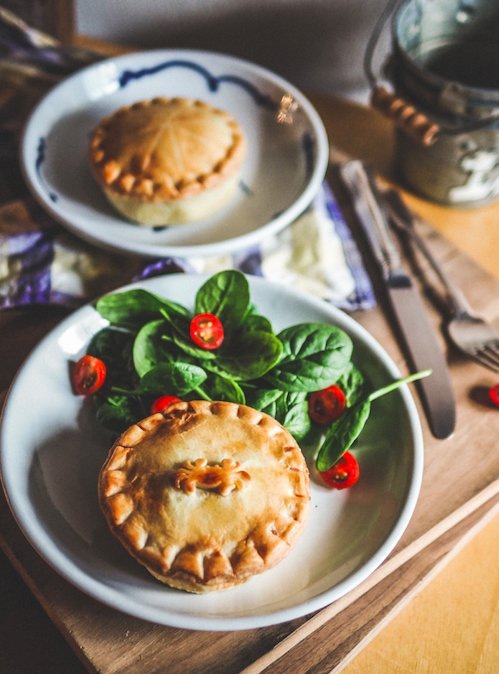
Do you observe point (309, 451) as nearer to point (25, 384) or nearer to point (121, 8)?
point (25, 384)

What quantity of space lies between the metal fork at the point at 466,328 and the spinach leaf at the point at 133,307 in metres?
0.65

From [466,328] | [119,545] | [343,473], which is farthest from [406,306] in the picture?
[119,545]

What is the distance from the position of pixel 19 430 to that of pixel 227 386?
0.39 m

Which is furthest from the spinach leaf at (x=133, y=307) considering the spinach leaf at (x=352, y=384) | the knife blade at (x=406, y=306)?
the knife blade at (x=406, y=306)

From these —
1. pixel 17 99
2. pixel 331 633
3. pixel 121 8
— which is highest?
pixel 121 8

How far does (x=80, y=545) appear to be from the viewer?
45.1 inches

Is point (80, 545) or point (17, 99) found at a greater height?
point (17, 99)

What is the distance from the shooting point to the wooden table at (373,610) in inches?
43.2

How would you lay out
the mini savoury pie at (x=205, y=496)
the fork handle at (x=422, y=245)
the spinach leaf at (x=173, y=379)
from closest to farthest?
the mini savoury pie at (x=205, y=496) → the spinach leaf at (x=173, y=379) → the fork handle at (x=422, y=245)

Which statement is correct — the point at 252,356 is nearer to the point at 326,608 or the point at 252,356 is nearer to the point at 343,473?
the point at 343,473

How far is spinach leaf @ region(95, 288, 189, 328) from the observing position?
4.42ft

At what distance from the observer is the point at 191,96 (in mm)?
2012

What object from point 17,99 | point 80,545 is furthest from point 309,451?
point 17,99

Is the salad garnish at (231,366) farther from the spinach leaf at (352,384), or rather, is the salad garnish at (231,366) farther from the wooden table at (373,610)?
the wooden table at (373,610)
